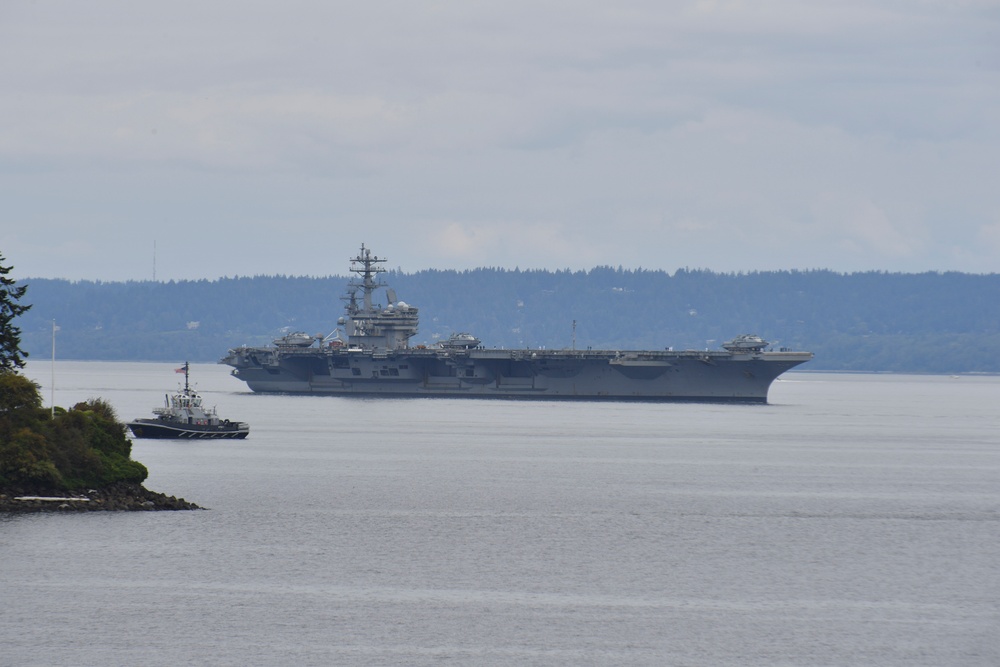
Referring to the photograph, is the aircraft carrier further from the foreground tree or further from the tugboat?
the foreground tree

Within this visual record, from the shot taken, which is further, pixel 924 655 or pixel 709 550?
pixel 709 550

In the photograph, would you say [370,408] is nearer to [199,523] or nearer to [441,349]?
[441,349]

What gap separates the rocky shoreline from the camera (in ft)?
102

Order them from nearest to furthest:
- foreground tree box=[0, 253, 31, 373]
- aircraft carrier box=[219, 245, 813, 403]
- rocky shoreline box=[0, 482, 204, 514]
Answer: rocky shoreline box=[0, 482, 204, 514] < foreground tree box=[0, 253, 31, 373] < aircraft carrier box=[219, 245, 813, 403]

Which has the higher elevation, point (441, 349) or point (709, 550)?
point (441, 349)

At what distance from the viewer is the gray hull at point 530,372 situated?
77.1 meters

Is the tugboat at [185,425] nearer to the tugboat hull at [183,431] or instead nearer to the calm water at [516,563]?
the tugboat hull at [183,431]

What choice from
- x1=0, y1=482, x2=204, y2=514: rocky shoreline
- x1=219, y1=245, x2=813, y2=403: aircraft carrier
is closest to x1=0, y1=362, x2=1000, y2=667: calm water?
x1=0, y1=482, x2=204, y2=514: rocky shoreline

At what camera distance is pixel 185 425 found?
52.8 meters

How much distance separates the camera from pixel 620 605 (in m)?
23.6

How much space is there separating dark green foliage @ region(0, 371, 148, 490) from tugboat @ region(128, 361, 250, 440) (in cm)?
1817

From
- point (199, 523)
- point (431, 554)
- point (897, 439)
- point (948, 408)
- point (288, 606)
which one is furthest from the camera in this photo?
point (948, 408)

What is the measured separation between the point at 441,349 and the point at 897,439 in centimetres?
2872

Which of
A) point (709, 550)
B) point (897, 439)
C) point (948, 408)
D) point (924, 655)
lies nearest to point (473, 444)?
point (897, 439)
